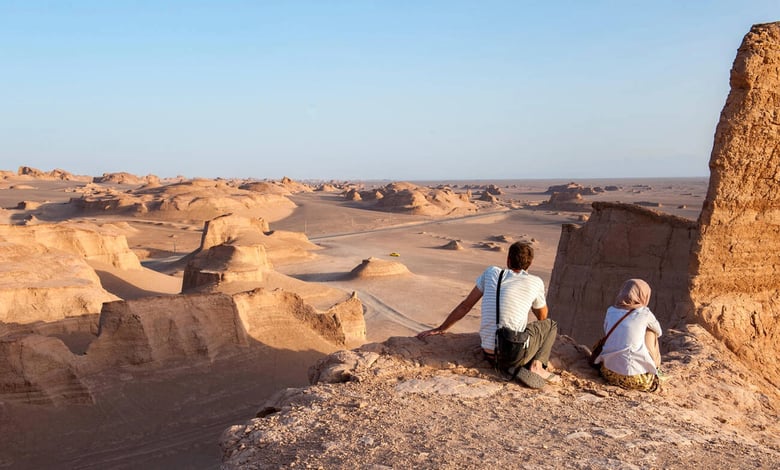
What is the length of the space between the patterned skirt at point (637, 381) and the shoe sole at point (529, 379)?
29.0 inches

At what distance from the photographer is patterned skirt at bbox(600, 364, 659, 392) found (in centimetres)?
531

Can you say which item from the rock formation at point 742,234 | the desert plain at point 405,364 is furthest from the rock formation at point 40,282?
the rock formation at point 742,234

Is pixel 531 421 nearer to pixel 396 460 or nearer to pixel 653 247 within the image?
pixel 396 460

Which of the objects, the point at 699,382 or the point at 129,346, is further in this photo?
the point at 129,346

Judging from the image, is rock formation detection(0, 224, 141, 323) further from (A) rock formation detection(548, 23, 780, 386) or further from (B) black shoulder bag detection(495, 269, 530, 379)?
(A) rock formation detection(548, 23, 780, 386)

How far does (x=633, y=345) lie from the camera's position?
5305 millimetres

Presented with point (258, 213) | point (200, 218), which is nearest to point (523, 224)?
point (258, 213)

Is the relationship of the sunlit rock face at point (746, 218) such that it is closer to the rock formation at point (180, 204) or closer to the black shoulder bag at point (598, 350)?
the black shoulder bag at point (598, 350)

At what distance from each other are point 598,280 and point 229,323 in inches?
254

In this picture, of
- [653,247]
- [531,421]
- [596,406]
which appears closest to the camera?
[531,421]

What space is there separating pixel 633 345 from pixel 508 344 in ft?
3.91

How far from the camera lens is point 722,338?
25.7 ft

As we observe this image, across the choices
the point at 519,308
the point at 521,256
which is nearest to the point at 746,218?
the point at 521,256

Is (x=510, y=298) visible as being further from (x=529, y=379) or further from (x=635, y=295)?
(x=635, y=295)
